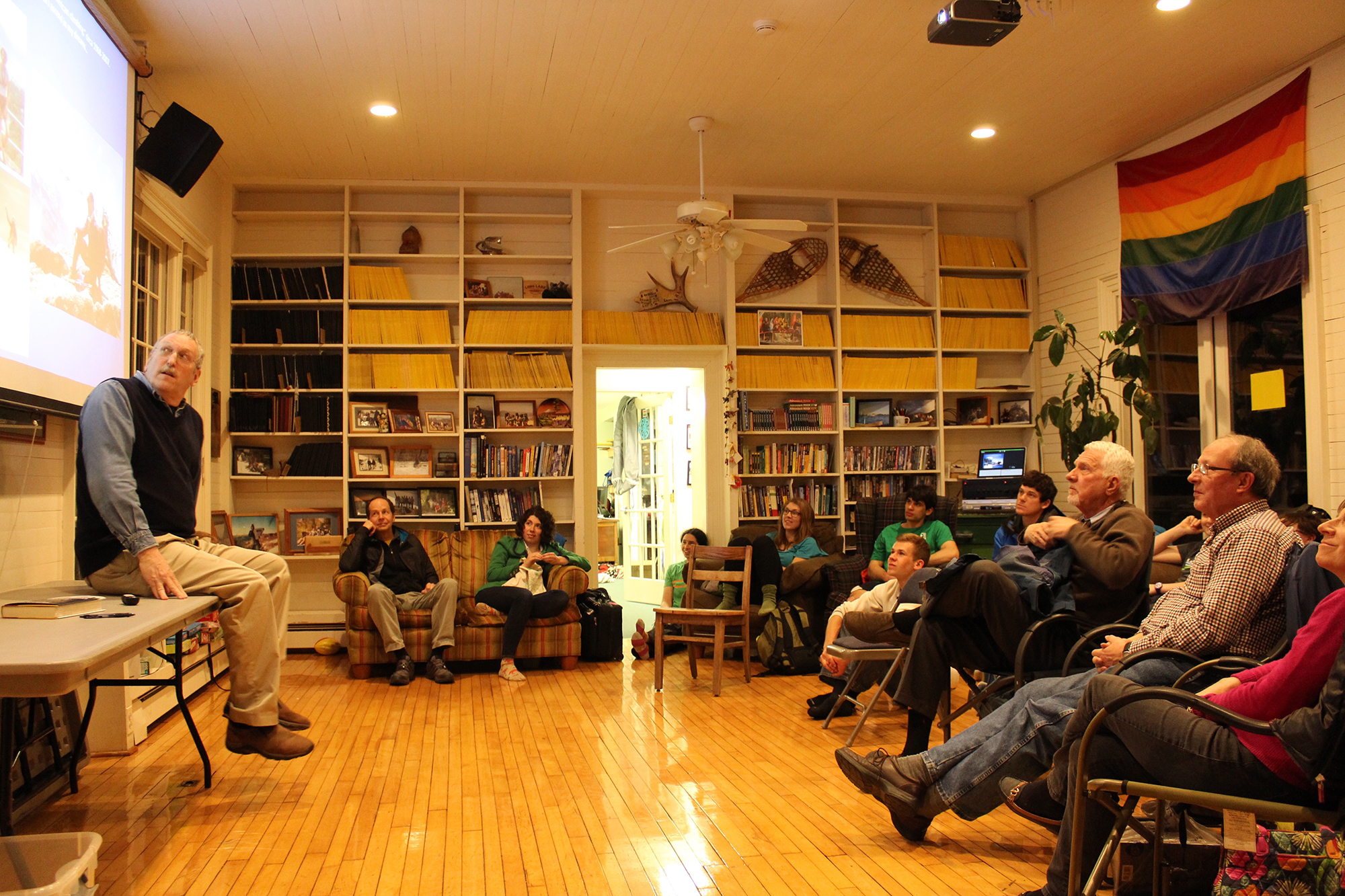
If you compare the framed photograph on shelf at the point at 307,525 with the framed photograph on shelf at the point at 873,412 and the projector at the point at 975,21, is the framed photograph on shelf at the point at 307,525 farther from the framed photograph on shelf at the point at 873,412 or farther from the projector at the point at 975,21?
the projector at the point at 975,21

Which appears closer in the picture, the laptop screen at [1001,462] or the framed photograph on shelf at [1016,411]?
the laptop screen at [1001,462]

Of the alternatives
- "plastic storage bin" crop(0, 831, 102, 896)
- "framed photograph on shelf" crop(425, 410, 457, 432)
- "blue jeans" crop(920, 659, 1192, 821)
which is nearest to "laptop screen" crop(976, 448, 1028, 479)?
"framed photograph on shelf" crop(425, 410, 457, 432)

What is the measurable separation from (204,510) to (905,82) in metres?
5.04

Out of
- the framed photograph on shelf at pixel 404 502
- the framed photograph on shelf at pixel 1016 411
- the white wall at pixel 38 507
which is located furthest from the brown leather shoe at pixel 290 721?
the framed photograph on shelf at pixel 1016 411

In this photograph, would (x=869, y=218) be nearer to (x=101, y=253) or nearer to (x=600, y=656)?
(x=600, y=656)

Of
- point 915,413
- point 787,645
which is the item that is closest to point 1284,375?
point 915,413

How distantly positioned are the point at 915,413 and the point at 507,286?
132 inches

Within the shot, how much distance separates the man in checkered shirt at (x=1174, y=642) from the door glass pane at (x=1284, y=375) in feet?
10.9

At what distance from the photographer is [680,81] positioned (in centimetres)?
533

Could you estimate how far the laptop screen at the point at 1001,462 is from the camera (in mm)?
7230

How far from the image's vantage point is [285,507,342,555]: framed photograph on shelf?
691 centimetres

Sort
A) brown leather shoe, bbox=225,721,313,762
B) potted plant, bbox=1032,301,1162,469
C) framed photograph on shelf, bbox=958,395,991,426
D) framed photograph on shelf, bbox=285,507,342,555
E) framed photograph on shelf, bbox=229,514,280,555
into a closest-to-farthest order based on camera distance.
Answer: brown leather shoe, bbox=225,721,313,762
potted plant, bbox=1032,301,1162,469
framed photograph on shelf, bbox=229,514,280,555
framed photograph on shelf, bbox=285,507,342,555
framed photograph on shelf, bbox=958,395,991,426

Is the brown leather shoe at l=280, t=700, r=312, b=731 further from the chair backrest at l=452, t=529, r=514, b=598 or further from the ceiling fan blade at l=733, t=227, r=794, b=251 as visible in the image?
the ceiling fan blade at l=733, t=227, r=794, b=251

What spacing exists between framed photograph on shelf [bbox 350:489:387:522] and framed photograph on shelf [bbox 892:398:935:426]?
13.2 feet
